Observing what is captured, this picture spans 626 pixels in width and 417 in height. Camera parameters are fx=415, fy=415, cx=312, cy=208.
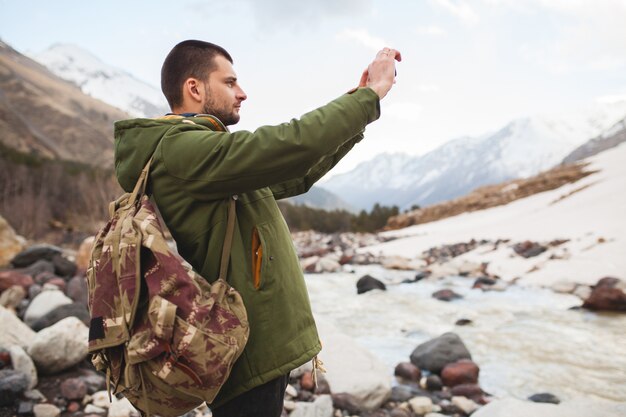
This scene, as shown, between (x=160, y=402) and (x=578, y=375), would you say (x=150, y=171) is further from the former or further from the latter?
(x=578, y=375)

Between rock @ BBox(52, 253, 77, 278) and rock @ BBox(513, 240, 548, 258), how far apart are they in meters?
11.4

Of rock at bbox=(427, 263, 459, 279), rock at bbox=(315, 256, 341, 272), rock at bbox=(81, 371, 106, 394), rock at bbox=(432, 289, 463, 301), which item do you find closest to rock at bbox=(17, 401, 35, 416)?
rock at bbox=(81, 371, 106, 394)

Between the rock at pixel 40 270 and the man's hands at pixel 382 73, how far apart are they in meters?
8.30

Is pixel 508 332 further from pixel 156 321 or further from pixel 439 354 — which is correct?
pixel 156 321

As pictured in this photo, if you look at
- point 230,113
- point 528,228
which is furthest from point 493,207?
point 230,113

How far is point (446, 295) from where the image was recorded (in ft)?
29.0

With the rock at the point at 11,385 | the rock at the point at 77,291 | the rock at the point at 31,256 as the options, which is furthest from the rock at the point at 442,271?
the rock at the point at 11,385

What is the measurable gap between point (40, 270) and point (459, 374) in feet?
27.2

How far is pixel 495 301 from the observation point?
823 centimetres

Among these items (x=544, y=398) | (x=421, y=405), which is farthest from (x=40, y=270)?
(x=544, y=398)

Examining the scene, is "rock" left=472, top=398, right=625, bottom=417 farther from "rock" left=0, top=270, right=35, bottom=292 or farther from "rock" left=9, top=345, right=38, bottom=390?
"rock" left=0, top=270, right=35, bottom=292

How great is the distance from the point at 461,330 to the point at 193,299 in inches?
238

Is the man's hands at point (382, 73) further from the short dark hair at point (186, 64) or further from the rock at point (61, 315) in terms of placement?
the rock at point (61, 315)

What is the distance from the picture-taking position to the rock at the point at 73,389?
11.4 ft
